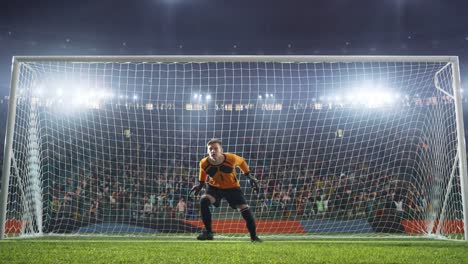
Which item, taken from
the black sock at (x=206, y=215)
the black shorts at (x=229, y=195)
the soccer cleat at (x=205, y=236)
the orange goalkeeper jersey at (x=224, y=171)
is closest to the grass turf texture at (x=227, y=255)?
the soccer cleat at (x=205, y=236)

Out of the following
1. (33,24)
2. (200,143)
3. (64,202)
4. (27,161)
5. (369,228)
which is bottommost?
(369,228)

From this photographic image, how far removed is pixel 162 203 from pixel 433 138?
771 cm

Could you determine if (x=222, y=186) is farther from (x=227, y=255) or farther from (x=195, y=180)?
(x=195, y=180)

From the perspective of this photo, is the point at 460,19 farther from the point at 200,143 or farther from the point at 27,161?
the point at 27,161

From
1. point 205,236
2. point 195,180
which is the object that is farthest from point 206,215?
point 195,180

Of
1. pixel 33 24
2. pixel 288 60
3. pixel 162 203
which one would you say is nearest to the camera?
pixel 288 60

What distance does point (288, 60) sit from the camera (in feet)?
25.9

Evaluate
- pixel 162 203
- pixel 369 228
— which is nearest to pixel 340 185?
pixel 369 228

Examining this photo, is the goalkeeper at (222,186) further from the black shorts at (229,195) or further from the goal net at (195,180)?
the goal net at (195,180)

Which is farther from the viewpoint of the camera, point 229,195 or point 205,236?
point 229,195

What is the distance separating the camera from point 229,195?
6.98 m

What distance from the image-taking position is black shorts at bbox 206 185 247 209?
694 centimetres

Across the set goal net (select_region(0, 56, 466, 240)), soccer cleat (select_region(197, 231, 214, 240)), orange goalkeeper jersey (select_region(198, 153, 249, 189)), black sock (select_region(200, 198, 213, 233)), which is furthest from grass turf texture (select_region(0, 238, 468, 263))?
goal net (select_region(0, 56, 466, 240))

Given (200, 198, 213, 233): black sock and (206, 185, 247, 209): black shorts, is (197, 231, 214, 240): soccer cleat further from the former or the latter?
(206, 185, 247, 209): black shorts
